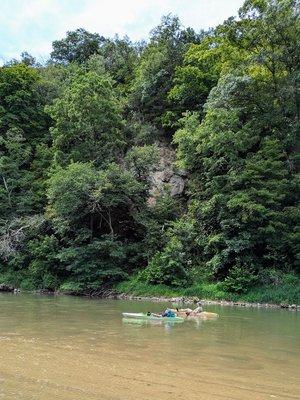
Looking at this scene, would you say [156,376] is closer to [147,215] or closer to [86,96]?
[147,215]

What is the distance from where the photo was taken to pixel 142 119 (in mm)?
40125

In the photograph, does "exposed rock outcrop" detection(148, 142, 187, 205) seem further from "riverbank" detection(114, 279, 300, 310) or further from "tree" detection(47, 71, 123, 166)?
"riverbank" detection(114, 279, 300, 310)

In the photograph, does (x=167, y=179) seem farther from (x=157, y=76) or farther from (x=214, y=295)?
(x=214, y=295)

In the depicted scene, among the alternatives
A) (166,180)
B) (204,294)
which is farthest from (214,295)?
(166,180)

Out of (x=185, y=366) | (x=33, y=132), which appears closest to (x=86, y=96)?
(x=33, y=132)

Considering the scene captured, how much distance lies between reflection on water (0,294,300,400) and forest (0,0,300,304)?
8133 millimetres

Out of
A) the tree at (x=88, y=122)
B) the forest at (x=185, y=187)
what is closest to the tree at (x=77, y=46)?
the forest at (x=185, y=187)

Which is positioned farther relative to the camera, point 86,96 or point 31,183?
point 31,183

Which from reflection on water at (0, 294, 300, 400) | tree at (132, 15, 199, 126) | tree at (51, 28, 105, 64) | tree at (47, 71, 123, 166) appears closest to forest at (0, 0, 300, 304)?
tree at (47, 71, 123, 166)

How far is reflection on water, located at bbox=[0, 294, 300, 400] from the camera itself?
286 inches

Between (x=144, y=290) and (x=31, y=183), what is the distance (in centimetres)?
1427

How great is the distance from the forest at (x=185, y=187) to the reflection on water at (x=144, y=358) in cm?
813

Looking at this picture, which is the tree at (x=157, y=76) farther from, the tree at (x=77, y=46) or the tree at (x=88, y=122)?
the tree at (x=77, y=46)

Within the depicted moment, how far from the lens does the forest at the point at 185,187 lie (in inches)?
1002
